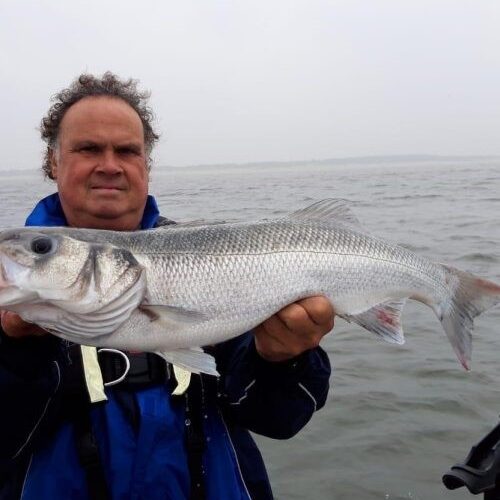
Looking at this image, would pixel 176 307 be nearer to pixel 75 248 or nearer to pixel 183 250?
pixel 183 250

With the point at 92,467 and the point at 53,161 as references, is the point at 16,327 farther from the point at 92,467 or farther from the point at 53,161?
the point at 53,161

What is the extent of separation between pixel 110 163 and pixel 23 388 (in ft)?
4.52

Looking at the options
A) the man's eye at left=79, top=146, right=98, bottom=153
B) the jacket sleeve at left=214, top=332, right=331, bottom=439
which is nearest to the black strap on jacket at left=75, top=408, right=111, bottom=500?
the jacket sleeve at left=214, top=332, right=331, bottom=439

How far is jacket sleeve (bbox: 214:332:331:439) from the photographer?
2.97 m

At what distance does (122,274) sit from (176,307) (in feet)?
0.90

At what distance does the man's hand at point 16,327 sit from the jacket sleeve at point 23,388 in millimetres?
30

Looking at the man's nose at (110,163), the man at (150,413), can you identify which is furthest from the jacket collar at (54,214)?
the man's nose at (110,163)

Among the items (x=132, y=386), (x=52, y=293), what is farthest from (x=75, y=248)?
(x=132, y=386)

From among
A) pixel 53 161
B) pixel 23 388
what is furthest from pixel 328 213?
pixel 53 161

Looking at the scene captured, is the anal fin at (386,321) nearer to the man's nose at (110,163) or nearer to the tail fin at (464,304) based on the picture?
the tail fin at (464,304)

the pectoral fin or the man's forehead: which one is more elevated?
the man's forehead

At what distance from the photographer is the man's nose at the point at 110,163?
134 inches

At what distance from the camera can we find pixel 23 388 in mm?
2600

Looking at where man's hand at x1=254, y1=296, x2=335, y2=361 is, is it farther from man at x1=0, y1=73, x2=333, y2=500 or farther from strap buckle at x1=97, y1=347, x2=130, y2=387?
strap buckle at x1=97, y1=347, x2=130, y2=387
